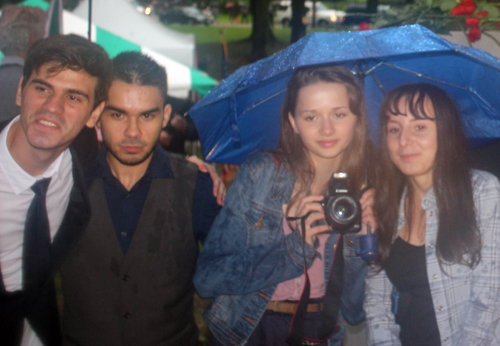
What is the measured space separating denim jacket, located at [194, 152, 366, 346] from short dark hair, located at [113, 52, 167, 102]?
26.7 inches

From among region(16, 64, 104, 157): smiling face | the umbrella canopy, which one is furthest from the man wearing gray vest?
the umbrella canopy

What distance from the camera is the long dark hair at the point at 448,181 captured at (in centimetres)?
203

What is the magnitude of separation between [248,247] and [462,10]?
195 cm

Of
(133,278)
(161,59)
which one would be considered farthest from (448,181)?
(161,59)

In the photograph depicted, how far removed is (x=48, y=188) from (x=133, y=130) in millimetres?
480

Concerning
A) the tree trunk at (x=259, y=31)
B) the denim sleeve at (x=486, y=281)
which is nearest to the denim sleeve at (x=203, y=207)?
the denim sleeve at (x=486, y=281)

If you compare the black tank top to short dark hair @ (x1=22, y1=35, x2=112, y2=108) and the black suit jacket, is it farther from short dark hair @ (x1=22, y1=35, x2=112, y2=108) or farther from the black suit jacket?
short dark hair @ (x1=22, y1=35, x2=112, y2=108)

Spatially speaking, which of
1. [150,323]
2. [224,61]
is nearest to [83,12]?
[224,61]

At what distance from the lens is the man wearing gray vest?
7.23 ft

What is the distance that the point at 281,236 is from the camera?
215cm

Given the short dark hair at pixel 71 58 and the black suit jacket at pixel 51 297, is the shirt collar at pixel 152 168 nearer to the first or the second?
the black suit jacket at pixel 51 297

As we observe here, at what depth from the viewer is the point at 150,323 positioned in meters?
2.24

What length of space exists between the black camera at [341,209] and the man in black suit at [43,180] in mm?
1131

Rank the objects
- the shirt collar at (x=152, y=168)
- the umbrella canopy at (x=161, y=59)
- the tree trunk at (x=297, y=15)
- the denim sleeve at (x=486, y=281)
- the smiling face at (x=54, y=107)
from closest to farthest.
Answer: the denim sleeve at (x=486, y=281), the smiling face at (x=54, y=107), the shirt collar at (x=152, y=168), the umbrella canopy at (x=161, y=59), the tree trunk at (x=297, y=15)
